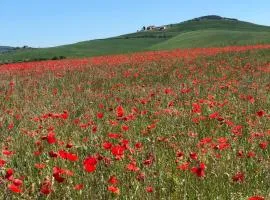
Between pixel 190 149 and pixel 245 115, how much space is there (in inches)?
93.7

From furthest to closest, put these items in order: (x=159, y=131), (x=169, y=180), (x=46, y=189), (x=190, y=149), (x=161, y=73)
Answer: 1. (x=161, y=73)
2. (x=159, y=131)
3. (x=190, y=149)
4. (x=169, y=180)
5. (x=46, y=189)

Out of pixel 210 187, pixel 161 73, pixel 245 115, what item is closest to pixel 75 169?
pixel 210 187

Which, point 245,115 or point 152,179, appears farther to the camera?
point 245,115

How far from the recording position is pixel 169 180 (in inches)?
186

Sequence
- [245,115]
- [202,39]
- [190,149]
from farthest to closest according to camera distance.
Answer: [202,39], [245,115], [190,149]

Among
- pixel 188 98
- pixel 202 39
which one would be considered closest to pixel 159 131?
pixel 188 98

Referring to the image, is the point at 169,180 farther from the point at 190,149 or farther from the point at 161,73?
the point at 161,73

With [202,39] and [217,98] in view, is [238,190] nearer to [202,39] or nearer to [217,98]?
[217,98]

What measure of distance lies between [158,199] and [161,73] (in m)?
12.6

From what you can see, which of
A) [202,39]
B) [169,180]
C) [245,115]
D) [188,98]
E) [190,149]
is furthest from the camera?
[202,39]

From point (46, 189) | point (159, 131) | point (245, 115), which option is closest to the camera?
point (46, 189)

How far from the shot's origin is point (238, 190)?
416 cm

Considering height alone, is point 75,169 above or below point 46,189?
below

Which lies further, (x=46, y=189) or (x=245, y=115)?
(x=245, y=115)
